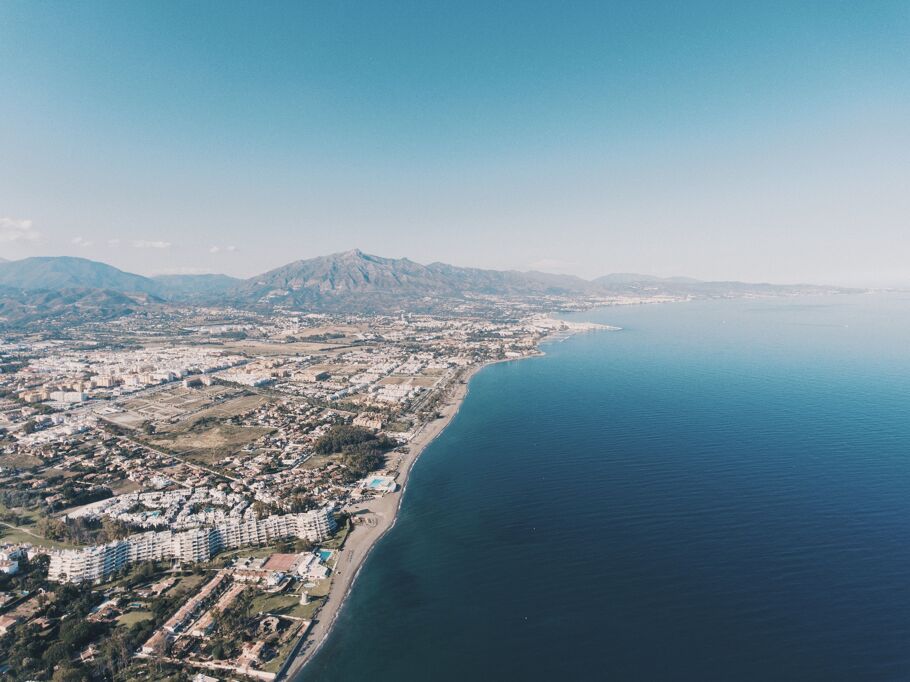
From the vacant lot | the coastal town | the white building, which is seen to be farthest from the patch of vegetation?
the vacant lot

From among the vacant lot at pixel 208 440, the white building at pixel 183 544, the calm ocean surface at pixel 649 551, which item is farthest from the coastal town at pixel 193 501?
the calm ocean surface at pixel 649 551

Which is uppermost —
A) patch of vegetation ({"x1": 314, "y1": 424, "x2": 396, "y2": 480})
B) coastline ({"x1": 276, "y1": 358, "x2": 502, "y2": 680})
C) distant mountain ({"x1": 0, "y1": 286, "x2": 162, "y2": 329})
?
distant mountain ({"x1": 0, "y1": 286, "x2": 162, "y2": 329})

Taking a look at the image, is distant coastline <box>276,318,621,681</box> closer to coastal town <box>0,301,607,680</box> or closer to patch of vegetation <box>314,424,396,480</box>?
coastal town <box>0,301,607,680</box>

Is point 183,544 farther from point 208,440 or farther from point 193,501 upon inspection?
point 208,440

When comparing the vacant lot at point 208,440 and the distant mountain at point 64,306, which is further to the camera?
the distant mountain at point 64,306

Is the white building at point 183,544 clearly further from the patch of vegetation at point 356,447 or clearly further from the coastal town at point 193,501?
the patch of vegetation at point 356,447

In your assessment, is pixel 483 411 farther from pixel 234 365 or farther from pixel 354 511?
pixel 234 365

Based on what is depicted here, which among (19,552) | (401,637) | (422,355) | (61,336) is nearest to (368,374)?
(422,355)
